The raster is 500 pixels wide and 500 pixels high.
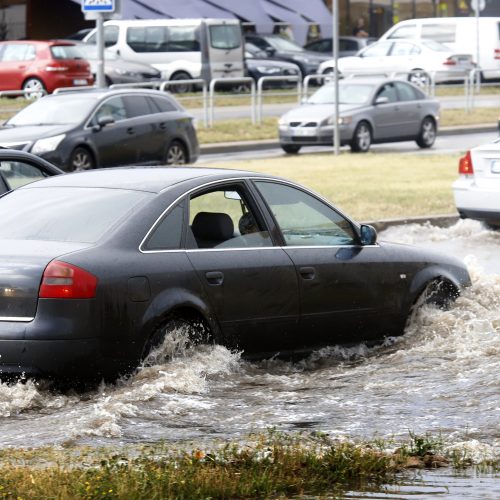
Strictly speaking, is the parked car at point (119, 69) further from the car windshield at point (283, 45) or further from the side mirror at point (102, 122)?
the side mirror at point (102, 122)

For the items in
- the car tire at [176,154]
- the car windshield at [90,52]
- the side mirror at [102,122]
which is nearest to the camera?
the side mirror at [102,122]

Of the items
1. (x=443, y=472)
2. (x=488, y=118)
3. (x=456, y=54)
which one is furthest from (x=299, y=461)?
(x=456, y=54)

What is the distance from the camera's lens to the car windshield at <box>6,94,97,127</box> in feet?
75.5

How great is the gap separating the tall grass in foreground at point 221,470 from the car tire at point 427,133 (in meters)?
25.5

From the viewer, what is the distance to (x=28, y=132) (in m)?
22.2

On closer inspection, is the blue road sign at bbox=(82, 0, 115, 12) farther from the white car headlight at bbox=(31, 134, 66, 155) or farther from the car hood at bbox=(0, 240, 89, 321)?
the car hood at bbox=(0, 240, 89, 321)

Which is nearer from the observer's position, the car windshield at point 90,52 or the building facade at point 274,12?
the car windshield at point 90,52

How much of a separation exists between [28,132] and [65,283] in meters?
14.5

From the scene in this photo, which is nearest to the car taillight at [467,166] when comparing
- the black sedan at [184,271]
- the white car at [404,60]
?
the black sedan at [184,271]

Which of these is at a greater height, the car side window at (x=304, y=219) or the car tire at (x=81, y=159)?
the car side window at (x=304, y=219)

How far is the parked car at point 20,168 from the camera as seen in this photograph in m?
11.0

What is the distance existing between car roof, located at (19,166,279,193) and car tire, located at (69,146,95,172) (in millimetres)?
12843

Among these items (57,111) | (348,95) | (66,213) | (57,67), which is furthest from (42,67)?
(66,213)

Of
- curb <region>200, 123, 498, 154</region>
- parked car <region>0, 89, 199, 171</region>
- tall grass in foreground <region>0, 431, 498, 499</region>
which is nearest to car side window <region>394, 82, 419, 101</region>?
curb <region>200, 123, 498, 154</region>
